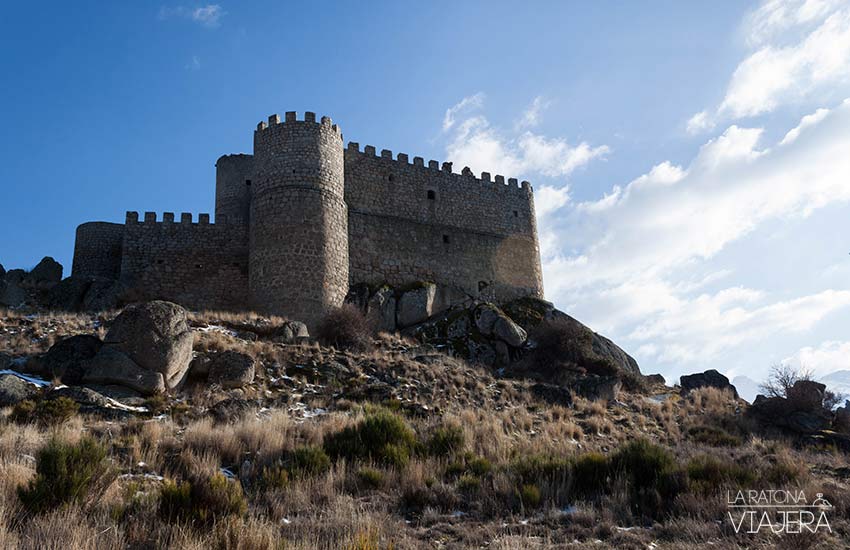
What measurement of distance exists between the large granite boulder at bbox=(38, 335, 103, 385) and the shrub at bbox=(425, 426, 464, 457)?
728cm

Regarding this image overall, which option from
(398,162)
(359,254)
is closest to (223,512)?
(359,254)

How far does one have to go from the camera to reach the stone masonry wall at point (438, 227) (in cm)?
2580

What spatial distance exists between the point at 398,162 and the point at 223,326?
12379 mm

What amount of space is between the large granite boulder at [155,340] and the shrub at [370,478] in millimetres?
6218

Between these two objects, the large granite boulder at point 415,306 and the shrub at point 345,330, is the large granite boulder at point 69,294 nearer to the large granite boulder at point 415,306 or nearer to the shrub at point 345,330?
the shrub at point 345,330

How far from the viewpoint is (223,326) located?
18.2 metres

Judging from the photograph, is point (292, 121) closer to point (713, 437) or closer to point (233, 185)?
point (233, 185)

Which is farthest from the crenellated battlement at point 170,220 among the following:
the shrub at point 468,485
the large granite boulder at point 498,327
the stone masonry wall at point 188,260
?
the shrub at point 468,485

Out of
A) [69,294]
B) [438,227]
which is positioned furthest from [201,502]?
[438,227]

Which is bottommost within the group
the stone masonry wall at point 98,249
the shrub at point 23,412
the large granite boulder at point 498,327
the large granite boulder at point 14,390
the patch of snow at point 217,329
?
the shrub at point 23,412

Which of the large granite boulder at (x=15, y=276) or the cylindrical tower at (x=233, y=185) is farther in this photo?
the cylindrical tower at (x=233, y=185)

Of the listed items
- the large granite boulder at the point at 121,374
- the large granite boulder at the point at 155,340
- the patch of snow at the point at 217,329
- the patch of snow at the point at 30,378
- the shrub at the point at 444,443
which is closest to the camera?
the shrub at the point at 444,443

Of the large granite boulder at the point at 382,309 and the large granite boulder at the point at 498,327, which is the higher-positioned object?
the large granite boulder at the point at 382,309

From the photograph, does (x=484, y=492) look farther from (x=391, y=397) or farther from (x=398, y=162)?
(x=398, y=162)
